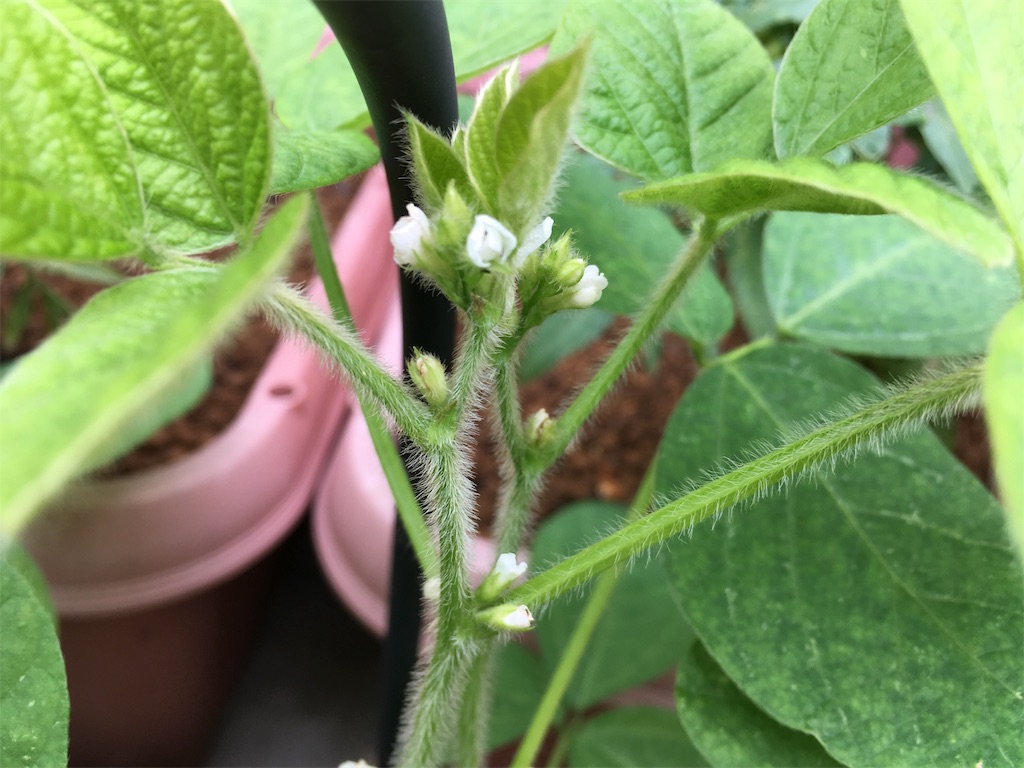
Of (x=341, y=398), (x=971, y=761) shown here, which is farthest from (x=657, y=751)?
(x=341, y=398)

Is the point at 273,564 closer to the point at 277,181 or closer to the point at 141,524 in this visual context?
the point at 141,524

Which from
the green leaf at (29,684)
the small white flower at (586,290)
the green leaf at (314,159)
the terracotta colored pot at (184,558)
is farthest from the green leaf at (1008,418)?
the terracotta colored pot at (184,558)

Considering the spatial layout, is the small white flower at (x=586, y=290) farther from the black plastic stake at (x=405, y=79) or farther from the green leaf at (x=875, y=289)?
the green leaf at (x=875, y=289)

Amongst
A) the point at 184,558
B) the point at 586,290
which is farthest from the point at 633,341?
the point at 184,558

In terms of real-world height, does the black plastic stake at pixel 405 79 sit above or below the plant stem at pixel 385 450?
above

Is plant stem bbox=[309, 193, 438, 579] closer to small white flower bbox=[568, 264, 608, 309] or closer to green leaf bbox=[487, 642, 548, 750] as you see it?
small white flower bbox=[568, 264, 608, 309]

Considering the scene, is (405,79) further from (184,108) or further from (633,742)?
(633,742)

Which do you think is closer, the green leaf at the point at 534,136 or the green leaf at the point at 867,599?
the green leaf at the point at 534,136
